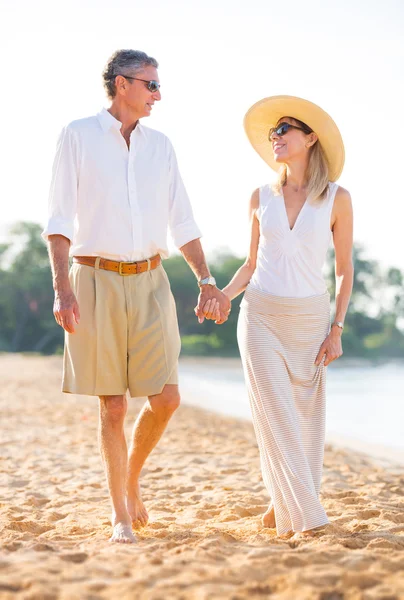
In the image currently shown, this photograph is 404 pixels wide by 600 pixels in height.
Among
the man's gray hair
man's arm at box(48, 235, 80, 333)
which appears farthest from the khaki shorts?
the man's gray hair

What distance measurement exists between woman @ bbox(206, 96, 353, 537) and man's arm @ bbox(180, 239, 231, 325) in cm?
5

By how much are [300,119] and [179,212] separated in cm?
83

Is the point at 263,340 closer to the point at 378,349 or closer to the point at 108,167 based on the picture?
the point at 108,167

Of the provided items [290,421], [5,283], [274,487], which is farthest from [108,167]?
[5,283]

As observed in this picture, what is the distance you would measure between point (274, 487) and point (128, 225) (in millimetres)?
1515

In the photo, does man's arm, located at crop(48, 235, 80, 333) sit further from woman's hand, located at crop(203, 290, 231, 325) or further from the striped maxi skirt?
the striped maxi skirt

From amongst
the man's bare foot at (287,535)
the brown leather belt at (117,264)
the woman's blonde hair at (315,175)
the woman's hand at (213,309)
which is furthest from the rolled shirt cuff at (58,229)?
the man's bare foot at (287,535)

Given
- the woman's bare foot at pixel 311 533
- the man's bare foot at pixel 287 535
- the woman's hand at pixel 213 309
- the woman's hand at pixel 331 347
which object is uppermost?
the woman's hand at pixel 213 309

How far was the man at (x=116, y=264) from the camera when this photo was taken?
401 centimetres

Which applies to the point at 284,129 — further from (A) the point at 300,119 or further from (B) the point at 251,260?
(B) the point at 251,260

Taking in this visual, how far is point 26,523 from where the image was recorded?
440cm

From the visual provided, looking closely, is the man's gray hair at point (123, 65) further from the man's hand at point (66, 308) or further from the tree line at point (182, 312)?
the tree line at point (182, 312)

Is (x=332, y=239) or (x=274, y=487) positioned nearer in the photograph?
(x=274, y=487)

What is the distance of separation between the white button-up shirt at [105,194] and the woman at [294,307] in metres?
0.58
